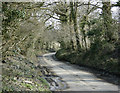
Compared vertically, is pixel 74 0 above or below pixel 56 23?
above

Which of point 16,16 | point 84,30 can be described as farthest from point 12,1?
point 84,30

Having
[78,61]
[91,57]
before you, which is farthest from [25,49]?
[91,57]

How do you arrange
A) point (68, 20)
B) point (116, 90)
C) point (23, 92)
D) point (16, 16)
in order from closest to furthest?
point (23, 92) < point (16, 16) < point (116, 90) < point (68, 20)

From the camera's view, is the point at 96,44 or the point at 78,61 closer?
the point at 96,44

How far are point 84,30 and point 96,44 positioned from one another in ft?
16.4

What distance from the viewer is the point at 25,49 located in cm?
1597

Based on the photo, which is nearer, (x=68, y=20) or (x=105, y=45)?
(x=105, y=45)

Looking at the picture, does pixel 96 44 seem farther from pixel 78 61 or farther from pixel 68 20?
pixel 68 20

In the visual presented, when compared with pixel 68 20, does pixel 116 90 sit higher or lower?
lower

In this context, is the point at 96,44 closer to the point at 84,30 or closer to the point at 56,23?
the point at 84,30

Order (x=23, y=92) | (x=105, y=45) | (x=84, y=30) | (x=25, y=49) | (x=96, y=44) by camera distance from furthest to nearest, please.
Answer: (x=84, y=30) → (x=25, y=49) → (x=96, y=44) → (x=105, y=45) → (x=23, y=92)

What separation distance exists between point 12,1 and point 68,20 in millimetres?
17228

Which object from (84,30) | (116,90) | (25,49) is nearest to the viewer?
(116,90)

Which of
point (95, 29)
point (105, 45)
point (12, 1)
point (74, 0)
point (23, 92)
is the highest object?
point (74, 0)
